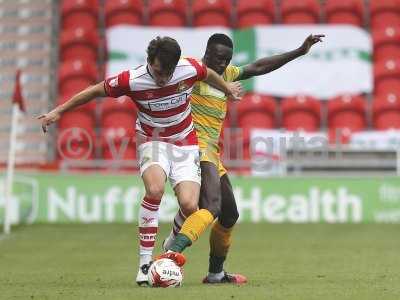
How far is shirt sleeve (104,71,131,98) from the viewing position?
8.27 metres

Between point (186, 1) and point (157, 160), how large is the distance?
15241mm

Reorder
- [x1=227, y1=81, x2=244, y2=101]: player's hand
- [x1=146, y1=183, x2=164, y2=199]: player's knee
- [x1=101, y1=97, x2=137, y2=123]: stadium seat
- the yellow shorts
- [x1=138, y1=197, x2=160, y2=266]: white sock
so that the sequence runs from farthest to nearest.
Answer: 1. [x1=101, y1=97, x2=137, y2=123]: stadium seat
2. the yellow shorts
3. [x1=227, y1=81, x2=244, y2=101]: player's hand
4. [x1=138, y1=197, x2=160, y2=266]: white sock
5. [x1=146, y1=183, x2=164, y2=199]: player's knee

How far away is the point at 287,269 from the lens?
1033 centimetres

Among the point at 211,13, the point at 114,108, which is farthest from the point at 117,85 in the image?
the point at 211,13

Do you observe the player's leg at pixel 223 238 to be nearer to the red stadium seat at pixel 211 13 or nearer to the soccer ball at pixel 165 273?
the soccer ball at pixel 165 273

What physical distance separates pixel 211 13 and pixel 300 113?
140 inches

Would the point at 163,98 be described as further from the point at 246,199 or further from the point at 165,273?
the point at 246,199

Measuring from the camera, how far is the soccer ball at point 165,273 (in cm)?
786

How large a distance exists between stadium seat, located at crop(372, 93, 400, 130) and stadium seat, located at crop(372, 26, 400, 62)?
5.69 feet

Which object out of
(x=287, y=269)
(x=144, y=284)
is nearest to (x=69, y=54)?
(x=287, y=269)

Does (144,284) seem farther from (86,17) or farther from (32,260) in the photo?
(86,17)

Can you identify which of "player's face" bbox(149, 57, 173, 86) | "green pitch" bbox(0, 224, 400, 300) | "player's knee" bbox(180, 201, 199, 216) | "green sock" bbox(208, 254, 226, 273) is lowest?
"green pitch" bbox(0, 224, 400, 300)

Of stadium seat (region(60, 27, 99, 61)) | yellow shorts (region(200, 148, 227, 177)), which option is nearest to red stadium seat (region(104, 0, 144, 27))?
stadium seat (region(60, 27, 99, 61))

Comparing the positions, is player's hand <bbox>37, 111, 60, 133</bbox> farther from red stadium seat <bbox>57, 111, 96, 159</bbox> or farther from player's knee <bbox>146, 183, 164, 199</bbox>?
red stadium seat <bbox>57, 111, 96, 159</bbox>
